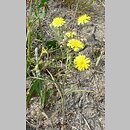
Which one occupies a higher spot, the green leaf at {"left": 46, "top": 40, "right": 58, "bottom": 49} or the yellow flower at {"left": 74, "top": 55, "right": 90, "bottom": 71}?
the green leaf at {"left": 46, "top": 40, "right": 58, "bottom": 49}

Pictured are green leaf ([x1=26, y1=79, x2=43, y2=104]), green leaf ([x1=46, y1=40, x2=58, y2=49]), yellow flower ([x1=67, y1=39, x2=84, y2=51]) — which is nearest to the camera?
green leaf ([x1=26, y1=79, x2=43, y2=104])


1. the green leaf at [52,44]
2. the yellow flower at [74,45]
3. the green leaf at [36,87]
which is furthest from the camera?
the green leaf at [52,44]

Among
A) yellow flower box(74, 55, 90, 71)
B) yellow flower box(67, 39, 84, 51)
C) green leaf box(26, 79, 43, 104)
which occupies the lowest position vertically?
green leaf box(26, 79, 43, 104)

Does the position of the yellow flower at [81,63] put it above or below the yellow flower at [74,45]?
below

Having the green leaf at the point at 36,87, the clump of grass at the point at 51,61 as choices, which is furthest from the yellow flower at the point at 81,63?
the green leaf at the point at 36,87

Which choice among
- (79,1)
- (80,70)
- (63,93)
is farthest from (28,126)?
(79,1)

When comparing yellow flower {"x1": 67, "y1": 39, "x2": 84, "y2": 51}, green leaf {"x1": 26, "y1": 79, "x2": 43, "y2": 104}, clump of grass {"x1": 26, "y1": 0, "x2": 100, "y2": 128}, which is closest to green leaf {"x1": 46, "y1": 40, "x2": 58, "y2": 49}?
clump of grass {"x1": 26, "y1": 0, "x2": 100, "y2": 128}

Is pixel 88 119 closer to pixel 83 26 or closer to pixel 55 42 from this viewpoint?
pixel 55 42

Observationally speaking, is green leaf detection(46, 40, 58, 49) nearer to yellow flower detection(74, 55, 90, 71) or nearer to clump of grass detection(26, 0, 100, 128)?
clump of grass detection(26, 0, 100, 128)

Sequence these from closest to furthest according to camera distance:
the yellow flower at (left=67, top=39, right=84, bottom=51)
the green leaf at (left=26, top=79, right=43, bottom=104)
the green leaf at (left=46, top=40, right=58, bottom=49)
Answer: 1. the green leaf at (left=26, top=79, right=43, bottom=104)
2. the yellow flower at (left=67, top=39, right=84, bottom=51)
3. the green leaf at (left=46, top=40, right=58, bottom=49)

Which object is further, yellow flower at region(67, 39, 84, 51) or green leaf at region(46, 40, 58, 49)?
green leaf at region(46, 40, 58, 49)

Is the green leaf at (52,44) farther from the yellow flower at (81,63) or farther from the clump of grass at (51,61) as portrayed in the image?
the yellow flower at (81,63)

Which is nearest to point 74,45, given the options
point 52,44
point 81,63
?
point 81,63
